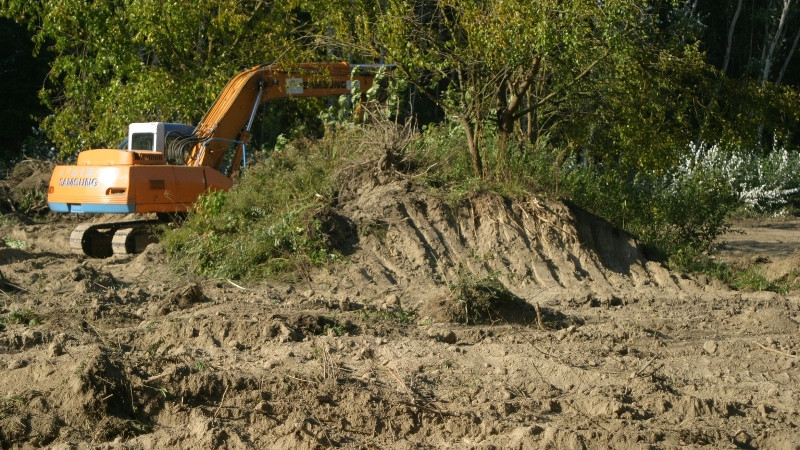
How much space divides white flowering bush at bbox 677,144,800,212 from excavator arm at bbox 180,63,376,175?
33.5 ft

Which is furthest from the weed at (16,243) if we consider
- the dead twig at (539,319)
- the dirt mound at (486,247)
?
the dead twig at (539,319)

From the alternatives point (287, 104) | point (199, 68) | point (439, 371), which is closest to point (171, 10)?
point (199, 68)

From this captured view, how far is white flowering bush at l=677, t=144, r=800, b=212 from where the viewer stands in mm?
23516

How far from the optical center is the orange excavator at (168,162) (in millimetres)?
14062

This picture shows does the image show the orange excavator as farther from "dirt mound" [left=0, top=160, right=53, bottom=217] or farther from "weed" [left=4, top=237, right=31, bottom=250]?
"dirt mound" [left=0, top=160, right=53, bottom=217]

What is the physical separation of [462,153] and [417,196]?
1.28 metres

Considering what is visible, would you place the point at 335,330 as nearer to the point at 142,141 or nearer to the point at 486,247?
the point at 486,247

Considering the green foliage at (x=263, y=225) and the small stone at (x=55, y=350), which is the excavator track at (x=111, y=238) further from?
the small stone at (x=55, y=350)

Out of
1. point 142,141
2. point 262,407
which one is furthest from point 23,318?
point 142,141

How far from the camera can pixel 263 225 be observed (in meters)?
12.1

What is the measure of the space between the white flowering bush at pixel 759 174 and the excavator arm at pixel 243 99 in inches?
402

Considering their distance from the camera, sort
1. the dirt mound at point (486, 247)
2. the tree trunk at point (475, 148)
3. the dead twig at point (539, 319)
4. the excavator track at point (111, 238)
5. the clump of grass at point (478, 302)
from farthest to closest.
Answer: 1. the excavator track at point (111, 238)
2. the tree trunk at point (475, 148)
3. the dirt mound at point (486, 247)
4. the clump of grass at point (478, 302)
5. the dead twig at point (539, 319)

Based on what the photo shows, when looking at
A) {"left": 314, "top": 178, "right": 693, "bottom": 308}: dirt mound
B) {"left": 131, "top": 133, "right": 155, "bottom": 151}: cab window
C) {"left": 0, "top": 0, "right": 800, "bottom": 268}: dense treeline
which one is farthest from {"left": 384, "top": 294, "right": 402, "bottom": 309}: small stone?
{"left": 131, "top": 133, "right": 155, "bottom": 151}: cab window

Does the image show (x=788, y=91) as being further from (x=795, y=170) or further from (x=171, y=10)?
(x=795, y=170)
